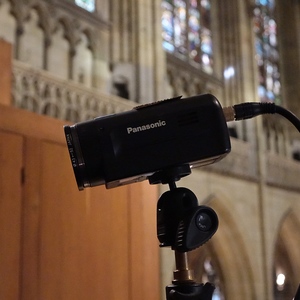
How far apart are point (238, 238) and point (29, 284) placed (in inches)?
170

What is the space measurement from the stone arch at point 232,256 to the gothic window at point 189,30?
1.79 metres

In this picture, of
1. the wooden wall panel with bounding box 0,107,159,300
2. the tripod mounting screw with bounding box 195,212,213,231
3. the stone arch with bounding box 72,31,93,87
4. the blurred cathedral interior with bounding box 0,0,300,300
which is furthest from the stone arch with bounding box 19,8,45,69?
the tripod mounting screw with bounding box 195,212,213,231

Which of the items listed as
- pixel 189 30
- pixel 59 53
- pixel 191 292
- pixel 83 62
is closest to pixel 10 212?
pixel 191 292

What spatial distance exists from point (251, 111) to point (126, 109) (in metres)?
3.56

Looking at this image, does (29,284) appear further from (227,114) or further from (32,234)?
(227,114)

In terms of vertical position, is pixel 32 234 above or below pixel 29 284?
above

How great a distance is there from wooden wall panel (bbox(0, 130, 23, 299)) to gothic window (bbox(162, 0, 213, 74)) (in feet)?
14.0

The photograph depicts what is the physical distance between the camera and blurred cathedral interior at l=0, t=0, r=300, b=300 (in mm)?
1769

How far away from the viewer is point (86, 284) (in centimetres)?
182

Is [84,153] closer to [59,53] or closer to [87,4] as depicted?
[59,53]

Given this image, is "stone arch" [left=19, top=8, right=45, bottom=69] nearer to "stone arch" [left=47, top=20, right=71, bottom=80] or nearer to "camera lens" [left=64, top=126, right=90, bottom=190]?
"stone arch" [left=47, top=20, right=71, bottom=80]

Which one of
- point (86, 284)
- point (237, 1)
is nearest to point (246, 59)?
point (237, 1)

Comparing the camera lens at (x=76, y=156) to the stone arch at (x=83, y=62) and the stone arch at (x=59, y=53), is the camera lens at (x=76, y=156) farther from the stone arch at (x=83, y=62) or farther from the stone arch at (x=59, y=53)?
the stone arch at (x=83, y=62)

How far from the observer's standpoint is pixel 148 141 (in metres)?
0.82
